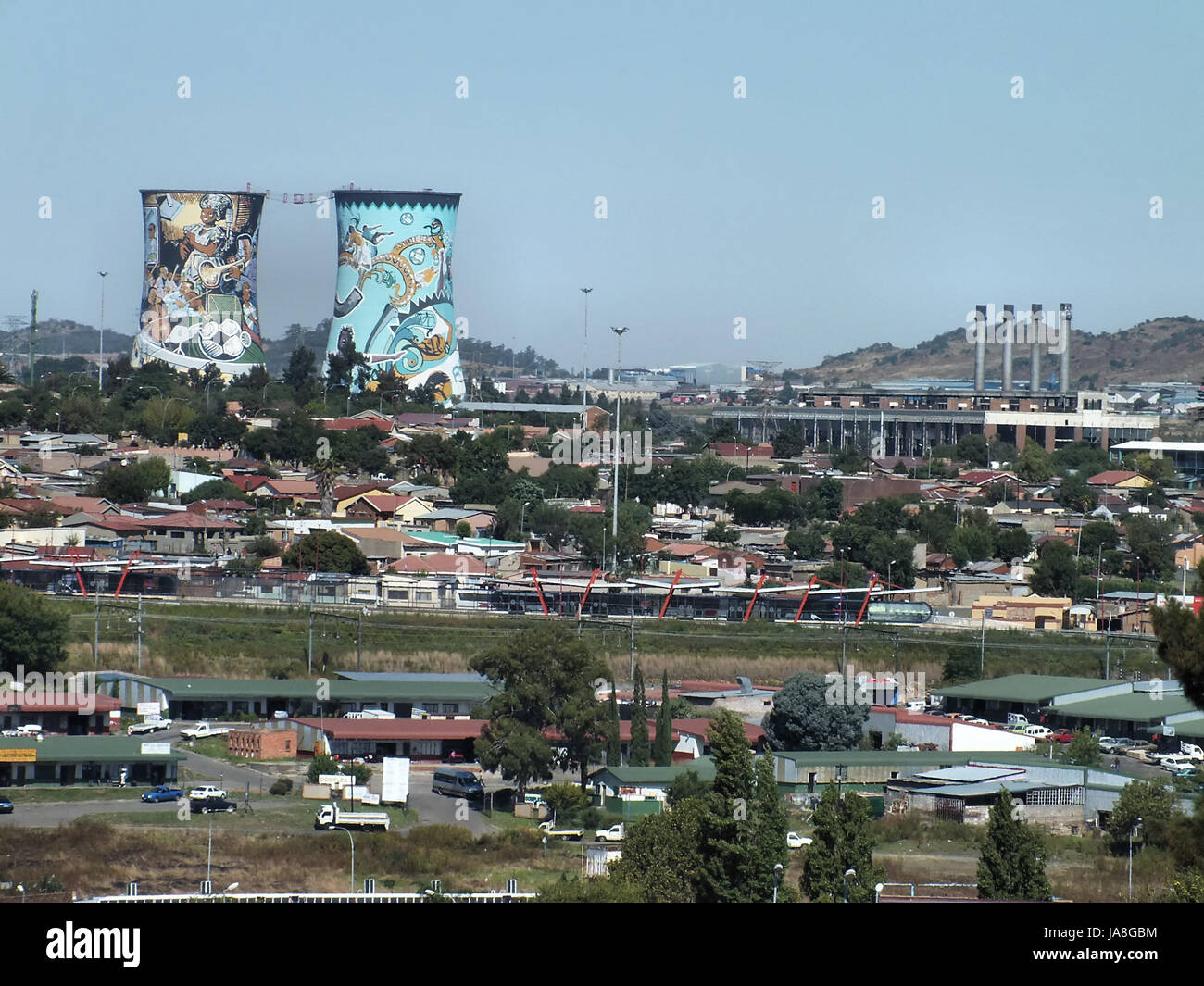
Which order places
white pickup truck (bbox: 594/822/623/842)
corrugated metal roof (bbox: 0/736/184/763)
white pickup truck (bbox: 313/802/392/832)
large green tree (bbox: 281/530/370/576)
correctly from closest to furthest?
white pickup truck (bbox: 594/822/623/842) → white pickup truck (bbox: 313/802/392/832) → corrugated metal roof (bbox: 0/736/184/763) → large green tree (bbox: 281/530/370/576)

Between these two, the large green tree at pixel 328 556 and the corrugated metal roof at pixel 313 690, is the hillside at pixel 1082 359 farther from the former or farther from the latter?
the corrugated metal roof at pixel 313 690

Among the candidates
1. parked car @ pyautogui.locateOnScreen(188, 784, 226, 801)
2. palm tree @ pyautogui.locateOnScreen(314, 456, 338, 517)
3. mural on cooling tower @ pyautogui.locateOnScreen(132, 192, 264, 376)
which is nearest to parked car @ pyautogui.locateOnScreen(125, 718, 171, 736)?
parked car @ pyautogui.locateOnScreen(188, 784, 226, 801)

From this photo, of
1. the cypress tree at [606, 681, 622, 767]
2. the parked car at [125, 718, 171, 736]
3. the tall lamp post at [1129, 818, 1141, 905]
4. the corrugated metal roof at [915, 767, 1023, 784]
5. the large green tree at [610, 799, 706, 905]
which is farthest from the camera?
the parked car at [125, 718, 171, 736]

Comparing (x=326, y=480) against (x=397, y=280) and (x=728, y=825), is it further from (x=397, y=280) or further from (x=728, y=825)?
(x=728, y=825)

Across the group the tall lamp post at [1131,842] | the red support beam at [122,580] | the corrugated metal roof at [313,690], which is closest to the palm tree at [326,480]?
the red support beam at [122,580]

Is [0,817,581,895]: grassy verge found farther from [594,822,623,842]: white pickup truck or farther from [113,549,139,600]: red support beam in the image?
[113,549,139,600]: red support beam

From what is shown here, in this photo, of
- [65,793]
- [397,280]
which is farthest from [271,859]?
[397,280]
